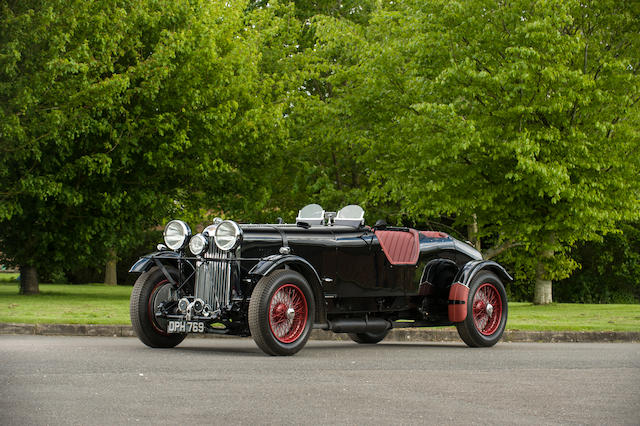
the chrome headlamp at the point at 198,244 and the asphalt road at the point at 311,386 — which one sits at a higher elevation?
the chrome headlamp at the point at 198,244

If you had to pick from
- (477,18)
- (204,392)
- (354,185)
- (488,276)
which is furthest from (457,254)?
(354,185)

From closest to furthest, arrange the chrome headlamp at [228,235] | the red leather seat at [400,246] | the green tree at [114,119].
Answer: the chrome headlamp at [228,235], the red leather seat at [400,246], the green tree at [114,119]

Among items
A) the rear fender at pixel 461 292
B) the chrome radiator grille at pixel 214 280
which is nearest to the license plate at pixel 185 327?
the chrome radiator grille at pixel 214 280

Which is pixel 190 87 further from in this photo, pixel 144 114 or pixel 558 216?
pixel 558 216

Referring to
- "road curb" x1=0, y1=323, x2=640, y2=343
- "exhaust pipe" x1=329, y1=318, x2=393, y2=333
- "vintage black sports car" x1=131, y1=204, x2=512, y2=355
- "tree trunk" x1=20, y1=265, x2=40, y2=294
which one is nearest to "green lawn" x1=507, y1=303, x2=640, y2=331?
"road curb" x1=0, y1=323, x2=640, y2=343

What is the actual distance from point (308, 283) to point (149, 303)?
186cm

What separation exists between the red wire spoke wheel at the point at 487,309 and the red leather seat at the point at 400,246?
100 cm

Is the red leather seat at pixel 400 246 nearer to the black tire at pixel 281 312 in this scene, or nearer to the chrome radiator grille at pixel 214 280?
the black tire at pixel 281 312

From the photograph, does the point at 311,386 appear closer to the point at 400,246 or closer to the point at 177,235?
the point at 177,235

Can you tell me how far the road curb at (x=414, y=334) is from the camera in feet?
43.2

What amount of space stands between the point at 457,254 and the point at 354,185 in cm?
2083

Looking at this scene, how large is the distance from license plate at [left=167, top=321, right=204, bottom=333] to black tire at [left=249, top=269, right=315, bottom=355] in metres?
0.61

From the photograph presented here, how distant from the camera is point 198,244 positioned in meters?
10.2

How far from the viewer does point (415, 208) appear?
24.7 metres
